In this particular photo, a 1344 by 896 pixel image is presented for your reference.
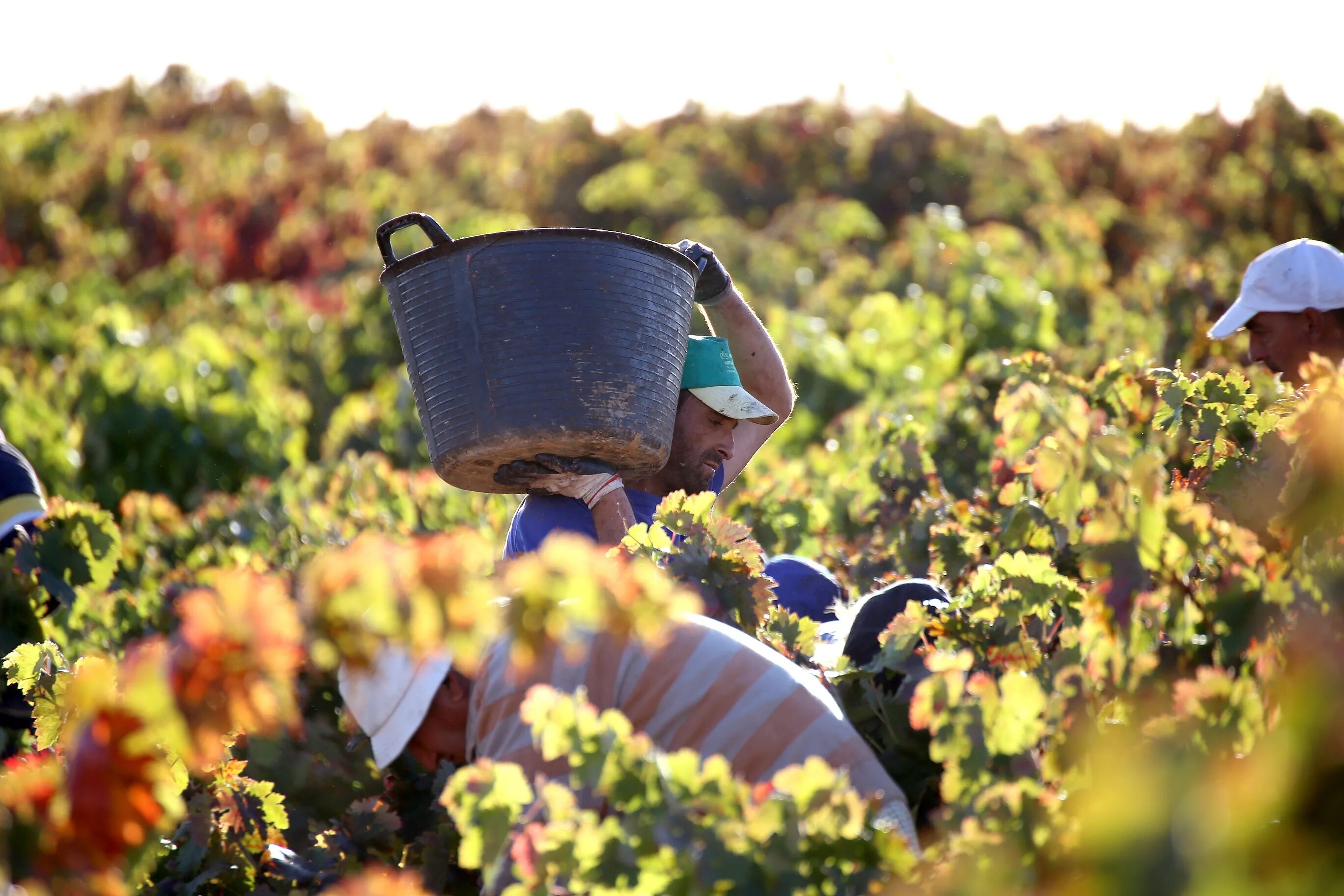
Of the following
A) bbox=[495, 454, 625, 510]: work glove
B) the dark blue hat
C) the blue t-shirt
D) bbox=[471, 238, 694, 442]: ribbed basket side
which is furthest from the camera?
the blue t-shirt

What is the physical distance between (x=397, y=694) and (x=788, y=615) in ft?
2.79

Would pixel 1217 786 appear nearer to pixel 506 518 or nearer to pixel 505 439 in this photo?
pixel 505 439

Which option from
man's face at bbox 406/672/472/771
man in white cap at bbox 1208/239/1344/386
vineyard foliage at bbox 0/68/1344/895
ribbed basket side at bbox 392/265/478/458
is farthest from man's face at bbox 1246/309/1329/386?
man's face at bbox 406/672/472/771

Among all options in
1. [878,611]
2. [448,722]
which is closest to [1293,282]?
[878,611]

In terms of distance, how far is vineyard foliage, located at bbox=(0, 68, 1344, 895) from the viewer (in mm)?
1373

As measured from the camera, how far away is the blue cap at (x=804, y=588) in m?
3.48

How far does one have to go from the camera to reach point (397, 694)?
7.35 feet

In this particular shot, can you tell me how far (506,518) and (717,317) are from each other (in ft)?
8.50

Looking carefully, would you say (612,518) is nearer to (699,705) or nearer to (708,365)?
(708,365)

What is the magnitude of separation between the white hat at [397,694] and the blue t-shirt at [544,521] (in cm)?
109

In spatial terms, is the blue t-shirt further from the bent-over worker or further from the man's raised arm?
the man's raised arm

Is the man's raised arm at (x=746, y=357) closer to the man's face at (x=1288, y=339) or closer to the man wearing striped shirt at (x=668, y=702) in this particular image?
the man's face at (x=1288, y=339)

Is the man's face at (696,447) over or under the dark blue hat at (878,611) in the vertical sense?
over

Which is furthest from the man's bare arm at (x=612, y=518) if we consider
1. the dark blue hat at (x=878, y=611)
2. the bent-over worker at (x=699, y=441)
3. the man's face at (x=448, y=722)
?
the man's face at (x=448, y=722)
